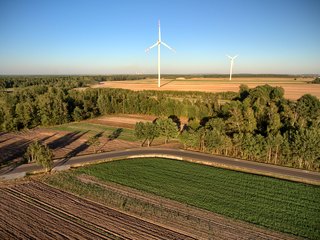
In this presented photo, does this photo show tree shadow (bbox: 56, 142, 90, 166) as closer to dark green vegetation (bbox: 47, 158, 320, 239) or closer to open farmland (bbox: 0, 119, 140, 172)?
open farmland (bbox: 0, 119, 140, 172)

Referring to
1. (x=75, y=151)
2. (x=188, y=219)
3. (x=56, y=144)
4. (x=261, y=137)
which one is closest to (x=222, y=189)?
(x=188, y=219)

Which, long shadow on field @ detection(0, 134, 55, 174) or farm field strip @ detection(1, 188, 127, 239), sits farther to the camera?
long shadow on field @ detection(0, 134, 55, 174)

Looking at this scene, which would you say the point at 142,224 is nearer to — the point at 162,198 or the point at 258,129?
the point at 162,198

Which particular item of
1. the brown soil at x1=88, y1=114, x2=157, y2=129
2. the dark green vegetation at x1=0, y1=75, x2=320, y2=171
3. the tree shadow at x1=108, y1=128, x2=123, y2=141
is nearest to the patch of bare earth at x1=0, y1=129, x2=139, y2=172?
the tree shadow at x1=108, y1=128, x2=123, y2=141

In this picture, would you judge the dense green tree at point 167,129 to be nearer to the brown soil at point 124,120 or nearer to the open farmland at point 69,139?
the open farmland at point 69,139

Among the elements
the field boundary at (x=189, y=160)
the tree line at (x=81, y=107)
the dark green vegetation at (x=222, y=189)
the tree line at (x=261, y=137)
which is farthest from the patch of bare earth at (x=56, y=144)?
the dark green vegetation at (x=222, y=189)

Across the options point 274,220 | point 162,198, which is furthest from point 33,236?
point 274,220
